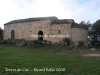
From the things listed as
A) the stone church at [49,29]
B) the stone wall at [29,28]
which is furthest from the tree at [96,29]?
the stone wall at [29,28]

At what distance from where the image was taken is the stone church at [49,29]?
88.4 ft

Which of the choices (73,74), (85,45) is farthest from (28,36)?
(73,74)

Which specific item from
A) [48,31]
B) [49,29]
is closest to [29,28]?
[48,31]

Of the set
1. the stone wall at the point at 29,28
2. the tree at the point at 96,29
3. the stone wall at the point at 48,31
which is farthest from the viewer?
the tree at the point at 96,29

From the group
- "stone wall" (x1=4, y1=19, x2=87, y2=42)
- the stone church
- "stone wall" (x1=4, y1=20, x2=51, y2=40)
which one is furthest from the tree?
"stone wall" (x1=4, y1=20, x2=51, y2=40)

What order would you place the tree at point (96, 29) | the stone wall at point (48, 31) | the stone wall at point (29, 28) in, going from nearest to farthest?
1. the stone wall at point (48, 31)
2. the stone wall at point (29, 28)
3. the tree at point (96, 29)

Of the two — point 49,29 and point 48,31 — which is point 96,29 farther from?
point 48,31

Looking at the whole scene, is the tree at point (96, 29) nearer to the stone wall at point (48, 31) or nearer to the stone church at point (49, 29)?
the stone church at point (49, 29)

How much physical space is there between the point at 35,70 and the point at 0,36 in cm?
3126

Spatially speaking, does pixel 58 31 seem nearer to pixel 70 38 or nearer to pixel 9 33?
pixel 70 38

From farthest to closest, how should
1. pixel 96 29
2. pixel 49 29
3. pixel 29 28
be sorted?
pixel 96 29
pixel 29 28
pixel 49 29

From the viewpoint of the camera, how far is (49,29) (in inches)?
1115

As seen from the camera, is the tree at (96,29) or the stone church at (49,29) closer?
the stone church at (49,29)

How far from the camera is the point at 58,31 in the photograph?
2756 centimetres
